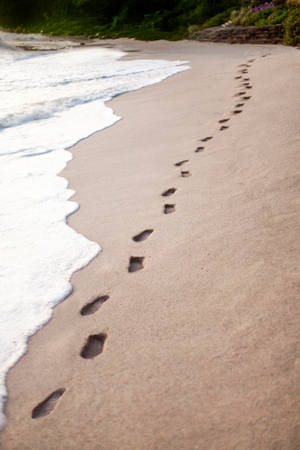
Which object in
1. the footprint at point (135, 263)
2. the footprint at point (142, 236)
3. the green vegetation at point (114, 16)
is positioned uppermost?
the green vegetation at point (114, 16)

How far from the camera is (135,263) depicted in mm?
2203

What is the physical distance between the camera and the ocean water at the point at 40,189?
1995mm

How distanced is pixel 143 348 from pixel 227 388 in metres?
0.37

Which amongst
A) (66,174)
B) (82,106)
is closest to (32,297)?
(66,174)

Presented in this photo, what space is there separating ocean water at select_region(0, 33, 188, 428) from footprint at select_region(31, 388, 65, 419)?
Answer: 0.12 metres

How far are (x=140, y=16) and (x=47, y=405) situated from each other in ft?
74.8

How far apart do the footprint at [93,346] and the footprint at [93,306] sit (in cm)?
18

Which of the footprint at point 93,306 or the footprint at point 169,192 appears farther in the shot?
the footprint at point 169,192

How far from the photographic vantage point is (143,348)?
1598 millimetres

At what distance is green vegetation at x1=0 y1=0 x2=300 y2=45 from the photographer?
44.1 ft

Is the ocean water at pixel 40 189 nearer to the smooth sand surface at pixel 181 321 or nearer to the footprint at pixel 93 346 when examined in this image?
the smooth sand surface at pixel 181 321

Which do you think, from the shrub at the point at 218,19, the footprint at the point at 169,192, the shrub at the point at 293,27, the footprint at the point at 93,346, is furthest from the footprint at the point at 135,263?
the shrub at the point at 218,19

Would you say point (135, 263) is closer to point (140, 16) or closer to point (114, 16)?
point (140, 16)

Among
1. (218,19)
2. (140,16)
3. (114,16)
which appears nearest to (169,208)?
(218,19)
